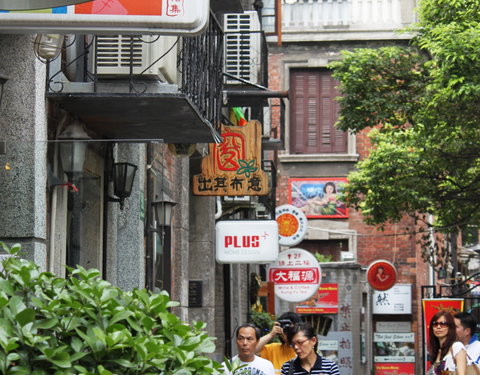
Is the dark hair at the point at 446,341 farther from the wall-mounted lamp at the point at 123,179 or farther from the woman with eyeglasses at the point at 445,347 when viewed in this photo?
the wall-mounted lamp at the point at 123,179

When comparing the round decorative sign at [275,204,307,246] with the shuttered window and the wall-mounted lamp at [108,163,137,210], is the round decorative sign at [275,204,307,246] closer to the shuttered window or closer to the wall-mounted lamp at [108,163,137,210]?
the shuttered window

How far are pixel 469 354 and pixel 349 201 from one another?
16.6 meters

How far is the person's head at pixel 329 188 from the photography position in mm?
37219

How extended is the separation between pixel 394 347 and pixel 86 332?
28.5 metres

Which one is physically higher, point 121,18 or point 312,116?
point 312,116

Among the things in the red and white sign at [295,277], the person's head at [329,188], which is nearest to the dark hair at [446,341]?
the red and white sign at [295,277]

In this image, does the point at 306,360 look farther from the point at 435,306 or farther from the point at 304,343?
the point at 435,306

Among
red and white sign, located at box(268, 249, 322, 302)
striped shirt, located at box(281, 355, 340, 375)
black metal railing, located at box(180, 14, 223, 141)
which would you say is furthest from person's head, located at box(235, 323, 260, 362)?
red and white sign, located at box(268, 249, 322, 302)

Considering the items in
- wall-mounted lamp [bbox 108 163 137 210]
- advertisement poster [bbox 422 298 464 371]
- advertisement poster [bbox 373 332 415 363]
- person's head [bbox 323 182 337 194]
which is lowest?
advertisement poster [bbox 373 332 415 363]

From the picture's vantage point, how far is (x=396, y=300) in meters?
36.6

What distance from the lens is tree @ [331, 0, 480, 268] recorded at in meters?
17.8

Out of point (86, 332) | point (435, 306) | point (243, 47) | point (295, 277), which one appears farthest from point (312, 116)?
point (86, 332)

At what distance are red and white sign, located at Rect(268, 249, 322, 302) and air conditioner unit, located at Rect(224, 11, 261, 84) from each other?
422 centimetres

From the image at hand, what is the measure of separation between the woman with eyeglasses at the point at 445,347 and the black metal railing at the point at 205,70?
310 cm
